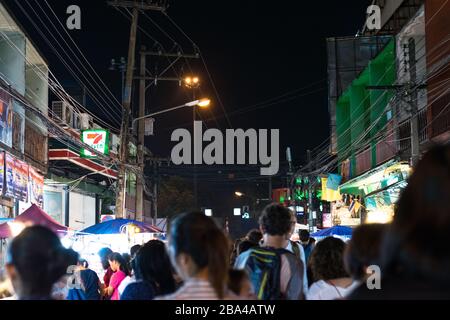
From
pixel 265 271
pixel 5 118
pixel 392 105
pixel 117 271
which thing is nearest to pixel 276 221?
pixel 265 271

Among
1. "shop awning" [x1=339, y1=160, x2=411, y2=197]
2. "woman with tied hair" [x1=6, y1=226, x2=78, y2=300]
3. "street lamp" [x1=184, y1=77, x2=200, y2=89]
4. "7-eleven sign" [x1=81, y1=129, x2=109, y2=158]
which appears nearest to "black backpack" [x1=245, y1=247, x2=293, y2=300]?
"woman with tied hair" [x1=6, y1=226, x2=78, y2=300]

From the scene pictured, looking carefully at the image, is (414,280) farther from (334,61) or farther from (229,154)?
(334,61)

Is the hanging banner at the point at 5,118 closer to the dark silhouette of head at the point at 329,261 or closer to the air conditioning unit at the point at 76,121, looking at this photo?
the air conditioning unit at the point at 76,121

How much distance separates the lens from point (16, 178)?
20.0m

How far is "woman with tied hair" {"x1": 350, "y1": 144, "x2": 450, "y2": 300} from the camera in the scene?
1913 mm

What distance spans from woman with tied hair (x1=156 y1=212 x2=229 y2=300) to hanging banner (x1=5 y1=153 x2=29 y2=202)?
16.5 meters

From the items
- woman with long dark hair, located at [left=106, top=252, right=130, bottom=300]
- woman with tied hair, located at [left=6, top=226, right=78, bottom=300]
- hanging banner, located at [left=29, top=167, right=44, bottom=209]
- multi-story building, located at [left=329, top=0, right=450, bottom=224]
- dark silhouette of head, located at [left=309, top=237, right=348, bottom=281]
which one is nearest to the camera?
woman with tied hair, located at [left=6, top=226, right=78, bottom=300]

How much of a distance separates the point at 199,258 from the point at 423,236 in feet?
5.13

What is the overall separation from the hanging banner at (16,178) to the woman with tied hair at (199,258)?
1647 centimetres

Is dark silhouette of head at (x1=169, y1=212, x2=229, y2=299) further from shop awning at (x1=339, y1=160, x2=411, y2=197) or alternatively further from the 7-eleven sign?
the 7-eleven sign

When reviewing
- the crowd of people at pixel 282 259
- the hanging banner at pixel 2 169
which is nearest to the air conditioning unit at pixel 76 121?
the hanging banner at pixel 2 169

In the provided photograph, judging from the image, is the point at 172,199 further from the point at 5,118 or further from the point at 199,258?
the point at 199,258

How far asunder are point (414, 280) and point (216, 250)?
1450mm
